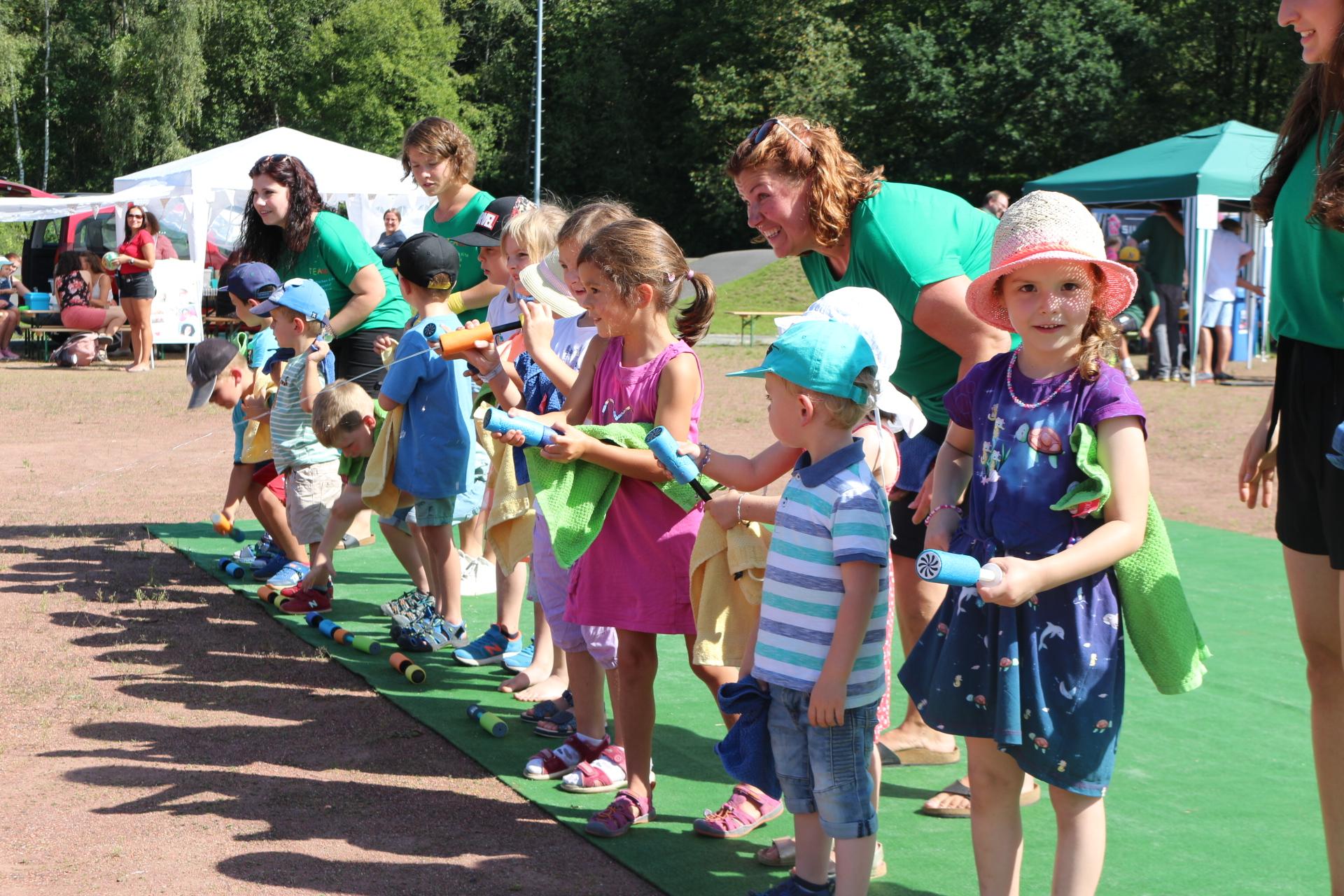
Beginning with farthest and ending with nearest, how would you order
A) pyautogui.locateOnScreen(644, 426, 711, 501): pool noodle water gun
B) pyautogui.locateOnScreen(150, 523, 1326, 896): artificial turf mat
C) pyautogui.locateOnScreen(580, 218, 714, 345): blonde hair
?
1. pyautogui.locateOnScreen(580, 218, 714, 345): blonde hair
2. pyautogui.locateOnScreen(150, 523, 1326, 896): artificial turf mat
3. pyautogui.locateOnScreen(644, 426, 711, 501): pool noodle water gun

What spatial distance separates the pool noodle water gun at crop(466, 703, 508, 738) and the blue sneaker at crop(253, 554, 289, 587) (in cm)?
236

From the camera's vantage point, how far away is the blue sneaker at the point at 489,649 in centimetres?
514

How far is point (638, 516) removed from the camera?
3.59 metres

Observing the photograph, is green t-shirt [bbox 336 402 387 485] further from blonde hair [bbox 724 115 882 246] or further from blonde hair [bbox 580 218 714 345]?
blonde hair [bbox 724 115 882 246]

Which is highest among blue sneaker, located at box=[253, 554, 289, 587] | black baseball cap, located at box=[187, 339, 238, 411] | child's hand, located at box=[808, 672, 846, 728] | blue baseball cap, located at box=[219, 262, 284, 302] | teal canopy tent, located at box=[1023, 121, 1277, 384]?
teal canopy tent, located at box=[1023, 121, 1277, 384]

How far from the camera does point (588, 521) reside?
3410 millimetres

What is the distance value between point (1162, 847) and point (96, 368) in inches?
636

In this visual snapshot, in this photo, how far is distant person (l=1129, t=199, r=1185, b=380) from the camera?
1527 centimetres

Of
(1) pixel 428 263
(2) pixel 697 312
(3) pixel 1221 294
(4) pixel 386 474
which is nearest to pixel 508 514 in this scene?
(4) pixel 386 474

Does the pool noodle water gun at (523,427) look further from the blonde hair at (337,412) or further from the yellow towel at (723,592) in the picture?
the blonde hair at (337,412)

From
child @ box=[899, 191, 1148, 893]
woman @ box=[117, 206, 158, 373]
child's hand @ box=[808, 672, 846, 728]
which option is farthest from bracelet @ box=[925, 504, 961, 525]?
woman @ box=[117, 206, 158, 373]

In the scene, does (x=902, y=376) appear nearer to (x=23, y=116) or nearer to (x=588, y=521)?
(x=588, y=521)

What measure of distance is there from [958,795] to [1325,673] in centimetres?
114

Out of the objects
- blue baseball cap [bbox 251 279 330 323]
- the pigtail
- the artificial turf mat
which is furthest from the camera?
blue baseball cap [bbox 251 279 330 323]
